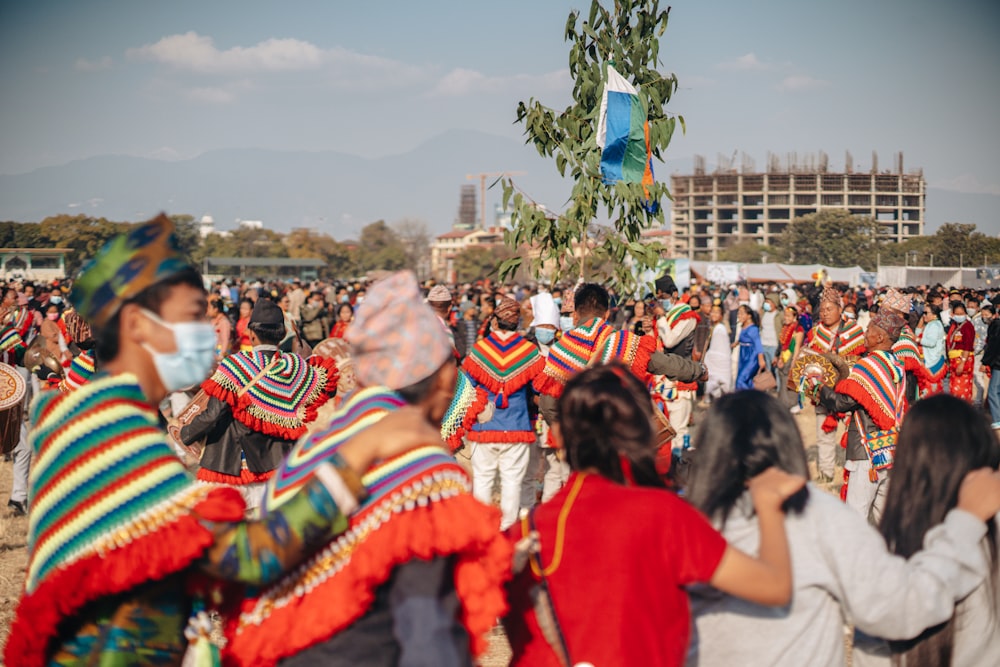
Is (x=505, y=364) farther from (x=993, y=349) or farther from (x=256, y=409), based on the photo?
(x=993, y=349)

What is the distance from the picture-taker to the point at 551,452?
29.3 ft

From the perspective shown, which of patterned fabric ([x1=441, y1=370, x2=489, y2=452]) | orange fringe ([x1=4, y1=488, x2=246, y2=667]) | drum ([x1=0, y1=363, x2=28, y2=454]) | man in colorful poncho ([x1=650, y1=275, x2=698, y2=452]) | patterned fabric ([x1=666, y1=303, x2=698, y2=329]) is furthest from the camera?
patterned fabric ([x1=666, y1=303, x2=698, y2=329])

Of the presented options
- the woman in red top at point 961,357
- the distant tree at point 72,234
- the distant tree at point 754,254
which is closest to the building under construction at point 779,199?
the distant tree at point 754,254

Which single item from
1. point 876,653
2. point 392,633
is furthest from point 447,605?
point 876,653

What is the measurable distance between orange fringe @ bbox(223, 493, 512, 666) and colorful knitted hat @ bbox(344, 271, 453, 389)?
366mm

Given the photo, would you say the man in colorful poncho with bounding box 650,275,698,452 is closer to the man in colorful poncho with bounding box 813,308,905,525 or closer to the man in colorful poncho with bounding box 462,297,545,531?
the man in colorful poncho with bounding box 462,297,545,531

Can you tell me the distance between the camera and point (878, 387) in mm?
6367

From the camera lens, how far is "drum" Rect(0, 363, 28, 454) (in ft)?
26.8

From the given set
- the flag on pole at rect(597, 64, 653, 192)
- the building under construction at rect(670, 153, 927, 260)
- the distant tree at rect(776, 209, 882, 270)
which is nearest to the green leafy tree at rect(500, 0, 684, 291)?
the flag on pole at rect(597, 64, 653, 192)

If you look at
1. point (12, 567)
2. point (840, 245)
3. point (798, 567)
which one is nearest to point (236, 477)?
point (12, 567)

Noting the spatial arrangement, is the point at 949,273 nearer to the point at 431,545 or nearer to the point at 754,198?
the point at 431,545

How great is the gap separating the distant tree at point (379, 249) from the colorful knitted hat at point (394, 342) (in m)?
113

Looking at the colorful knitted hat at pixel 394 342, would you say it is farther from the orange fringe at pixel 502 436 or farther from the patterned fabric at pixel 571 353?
the orange fringe at pixel 502 436

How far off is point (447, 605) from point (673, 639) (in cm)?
62
